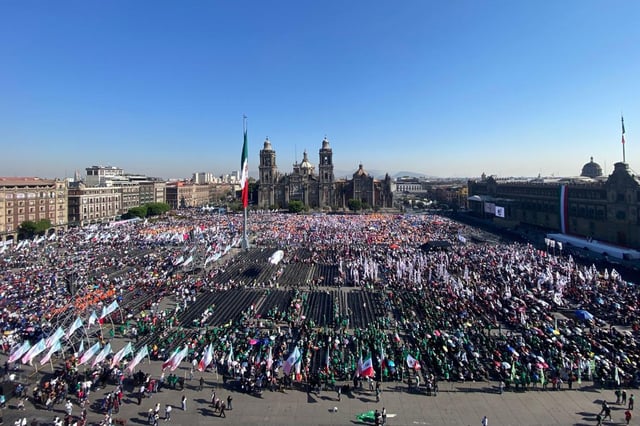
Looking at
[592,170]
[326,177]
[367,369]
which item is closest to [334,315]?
[367,369]

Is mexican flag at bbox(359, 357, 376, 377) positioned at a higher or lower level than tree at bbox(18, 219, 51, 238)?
lower

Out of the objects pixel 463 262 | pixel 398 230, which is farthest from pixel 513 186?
pixel 463 262

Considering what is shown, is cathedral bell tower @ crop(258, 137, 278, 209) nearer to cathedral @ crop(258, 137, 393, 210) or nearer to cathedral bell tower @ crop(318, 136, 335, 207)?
cathedral @ crop(258, 137, 393, 210)

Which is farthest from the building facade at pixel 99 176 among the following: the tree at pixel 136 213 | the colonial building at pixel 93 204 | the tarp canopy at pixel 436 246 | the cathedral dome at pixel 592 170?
the cathedral dome at pixel 592 170

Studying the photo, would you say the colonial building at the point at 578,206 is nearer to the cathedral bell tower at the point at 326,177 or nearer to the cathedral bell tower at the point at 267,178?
the cathedral bell tower at the point at 326,177

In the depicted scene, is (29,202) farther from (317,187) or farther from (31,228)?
(317,187)

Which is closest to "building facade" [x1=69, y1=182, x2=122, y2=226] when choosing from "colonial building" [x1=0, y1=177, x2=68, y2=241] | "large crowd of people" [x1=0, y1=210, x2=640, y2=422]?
"colonial building" [x1=0, y1=177, x2=68, y2=241]
